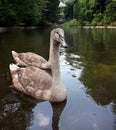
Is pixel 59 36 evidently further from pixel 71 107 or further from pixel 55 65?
pixel 71 107

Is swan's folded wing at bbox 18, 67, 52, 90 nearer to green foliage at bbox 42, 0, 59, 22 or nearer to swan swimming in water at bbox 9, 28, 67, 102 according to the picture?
swan swimming in water at bbox 9, 28, 67, 102

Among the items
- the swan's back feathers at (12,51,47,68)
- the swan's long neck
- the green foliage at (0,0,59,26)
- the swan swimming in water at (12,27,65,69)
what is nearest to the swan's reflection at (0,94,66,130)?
the swan's long neck

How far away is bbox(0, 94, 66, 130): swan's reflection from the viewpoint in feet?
20.8

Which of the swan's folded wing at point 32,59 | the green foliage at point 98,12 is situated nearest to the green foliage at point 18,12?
the green foliage at point 98,12

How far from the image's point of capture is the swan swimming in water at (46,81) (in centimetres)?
762

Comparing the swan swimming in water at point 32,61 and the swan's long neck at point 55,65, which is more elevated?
the swan's long neck at point 55,65

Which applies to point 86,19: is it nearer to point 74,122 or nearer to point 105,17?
point 105,17

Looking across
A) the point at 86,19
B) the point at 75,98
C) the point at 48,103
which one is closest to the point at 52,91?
the point at 48,103

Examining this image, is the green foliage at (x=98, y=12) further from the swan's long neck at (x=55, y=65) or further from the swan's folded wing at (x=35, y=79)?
the swan's long neck at (x=55, y=65)

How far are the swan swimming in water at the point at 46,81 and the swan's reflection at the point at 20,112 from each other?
0.22 metres

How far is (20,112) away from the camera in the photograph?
711 cm

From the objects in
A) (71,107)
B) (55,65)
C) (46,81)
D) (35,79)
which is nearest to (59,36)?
(55,65)

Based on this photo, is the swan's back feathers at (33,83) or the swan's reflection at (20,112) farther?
the swan's back feathers at (33,83)

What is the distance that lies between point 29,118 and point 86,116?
1.32 m
